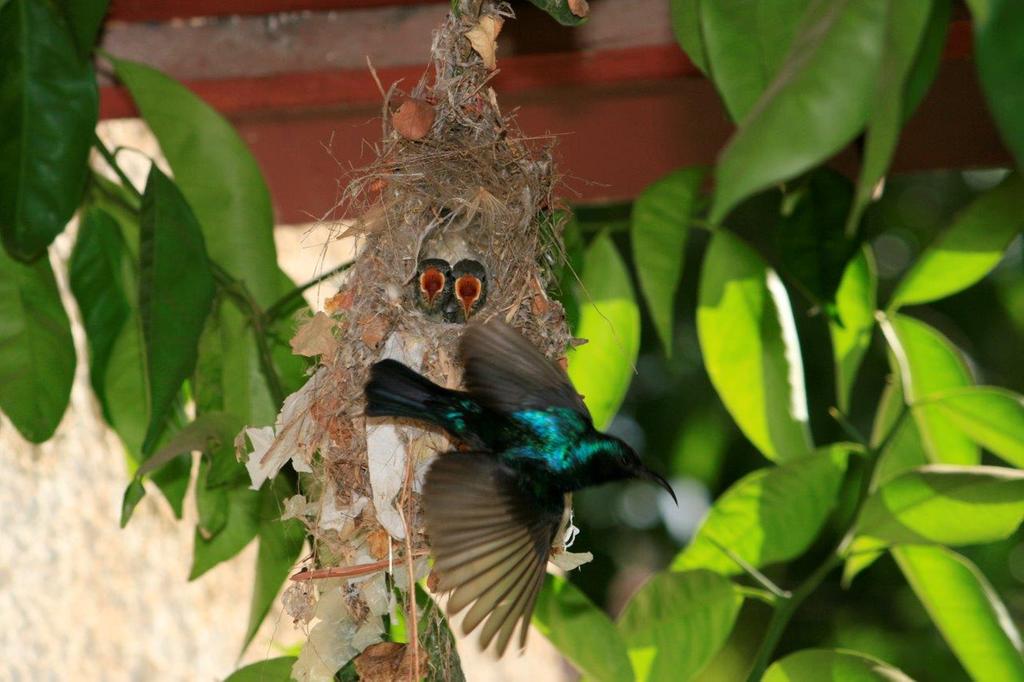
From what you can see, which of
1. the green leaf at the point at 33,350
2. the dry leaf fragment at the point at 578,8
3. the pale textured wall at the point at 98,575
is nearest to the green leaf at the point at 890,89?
→ the dry leaf fragment at the point at 578,8

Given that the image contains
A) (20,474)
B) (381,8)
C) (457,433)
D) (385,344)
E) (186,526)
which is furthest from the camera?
(186,526)

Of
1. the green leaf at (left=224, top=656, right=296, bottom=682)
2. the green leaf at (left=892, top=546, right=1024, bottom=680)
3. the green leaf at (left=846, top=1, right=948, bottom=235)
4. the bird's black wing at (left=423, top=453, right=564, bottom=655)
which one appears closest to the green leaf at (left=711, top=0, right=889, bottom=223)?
the green leaf at (left=846, top=1, right=948, bottom=235)

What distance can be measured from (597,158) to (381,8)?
1.10 feet

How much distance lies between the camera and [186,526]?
174cm

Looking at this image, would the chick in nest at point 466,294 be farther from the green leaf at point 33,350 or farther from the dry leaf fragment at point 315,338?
the green leaf at point 33,350

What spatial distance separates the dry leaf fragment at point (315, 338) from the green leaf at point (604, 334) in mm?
379

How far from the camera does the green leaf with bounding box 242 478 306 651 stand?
4.31 feet

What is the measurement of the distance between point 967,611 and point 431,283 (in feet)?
2.44

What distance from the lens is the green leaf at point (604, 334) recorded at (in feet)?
4.56

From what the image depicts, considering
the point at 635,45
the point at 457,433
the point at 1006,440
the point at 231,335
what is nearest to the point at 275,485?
the point at 231,335

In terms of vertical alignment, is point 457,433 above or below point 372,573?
above

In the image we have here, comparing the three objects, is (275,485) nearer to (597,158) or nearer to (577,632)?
(577,632)

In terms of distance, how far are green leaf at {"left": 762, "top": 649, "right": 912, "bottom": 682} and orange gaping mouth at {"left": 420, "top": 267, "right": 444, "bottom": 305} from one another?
53 centimetres

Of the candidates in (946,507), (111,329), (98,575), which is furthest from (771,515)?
(98,575)
